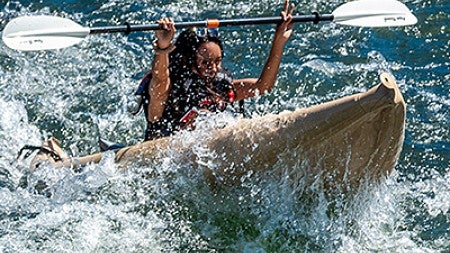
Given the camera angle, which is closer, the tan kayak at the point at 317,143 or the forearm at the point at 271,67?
the tan kayak at the point at 317,143

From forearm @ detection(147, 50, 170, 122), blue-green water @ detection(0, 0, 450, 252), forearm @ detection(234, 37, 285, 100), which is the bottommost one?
blue-green water @ detection(0, 0, 450, 252)

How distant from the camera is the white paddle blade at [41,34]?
→ 5.28m

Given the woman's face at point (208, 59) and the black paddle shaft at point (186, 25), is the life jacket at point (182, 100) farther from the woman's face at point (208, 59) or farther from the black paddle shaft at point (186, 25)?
the black paddle shaft at point (186, 25)

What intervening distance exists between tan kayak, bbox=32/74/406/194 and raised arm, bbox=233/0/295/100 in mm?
616

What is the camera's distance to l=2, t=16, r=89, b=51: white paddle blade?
528 centimetres

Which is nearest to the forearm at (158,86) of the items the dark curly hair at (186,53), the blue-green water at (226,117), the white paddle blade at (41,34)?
the dark curly hair at (186,53)

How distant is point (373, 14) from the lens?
5.55 meters

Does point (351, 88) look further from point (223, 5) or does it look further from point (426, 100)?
point (223, 5)

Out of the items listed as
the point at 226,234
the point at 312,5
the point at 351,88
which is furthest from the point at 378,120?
the point at 312,5

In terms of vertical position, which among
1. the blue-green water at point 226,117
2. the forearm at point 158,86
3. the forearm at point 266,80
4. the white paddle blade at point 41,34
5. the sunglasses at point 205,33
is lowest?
the blue-green water at point 226,117

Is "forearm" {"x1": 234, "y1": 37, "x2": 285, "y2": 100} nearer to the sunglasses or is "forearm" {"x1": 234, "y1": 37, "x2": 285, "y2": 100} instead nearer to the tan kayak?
the sunglasses

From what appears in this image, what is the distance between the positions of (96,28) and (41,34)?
421 mm

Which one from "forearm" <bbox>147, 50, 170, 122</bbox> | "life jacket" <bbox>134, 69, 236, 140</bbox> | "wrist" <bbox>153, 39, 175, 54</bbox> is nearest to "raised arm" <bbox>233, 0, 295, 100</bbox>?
"life jacket" <bbox>134, 69, 236, 140</bbox>

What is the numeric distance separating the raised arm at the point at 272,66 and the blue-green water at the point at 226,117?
2.26ft
